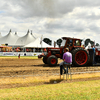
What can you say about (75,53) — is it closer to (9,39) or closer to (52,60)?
(52,60)

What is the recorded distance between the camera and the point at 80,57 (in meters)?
11.4

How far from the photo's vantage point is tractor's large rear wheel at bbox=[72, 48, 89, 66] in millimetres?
10922

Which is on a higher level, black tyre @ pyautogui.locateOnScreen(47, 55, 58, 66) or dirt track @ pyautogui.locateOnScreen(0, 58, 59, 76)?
black tyre @ pyautogui.locateOnScreen(47, 55, 58, 66)

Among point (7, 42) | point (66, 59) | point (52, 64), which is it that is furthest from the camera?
point (7, 42)

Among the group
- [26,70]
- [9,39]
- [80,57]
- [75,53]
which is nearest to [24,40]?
[9,39]

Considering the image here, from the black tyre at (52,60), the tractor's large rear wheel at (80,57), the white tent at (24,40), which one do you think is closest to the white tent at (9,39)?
the white tent at (24,40)

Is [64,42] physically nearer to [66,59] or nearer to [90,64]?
[90,64]

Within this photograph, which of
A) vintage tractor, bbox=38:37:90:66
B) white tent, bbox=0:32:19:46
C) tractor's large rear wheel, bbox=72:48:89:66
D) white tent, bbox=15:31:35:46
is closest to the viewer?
tractor's large rear wheel, bbox=72:48:89:66

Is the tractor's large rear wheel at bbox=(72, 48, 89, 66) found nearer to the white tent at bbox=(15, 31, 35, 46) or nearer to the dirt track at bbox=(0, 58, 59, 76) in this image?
the dirt track at bbox=(0, 58, 59, 76)

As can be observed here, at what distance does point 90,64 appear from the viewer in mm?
11906

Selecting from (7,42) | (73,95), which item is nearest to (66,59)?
(73,95)

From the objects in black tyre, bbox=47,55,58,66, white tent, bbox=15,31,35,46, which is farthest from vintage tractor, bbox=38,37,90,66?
white tent, bbox=15,31,35,46

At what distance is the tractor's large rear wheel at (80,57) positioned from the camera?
1092 centimetres

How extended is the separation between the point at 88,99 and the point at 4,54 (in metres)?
30.1
